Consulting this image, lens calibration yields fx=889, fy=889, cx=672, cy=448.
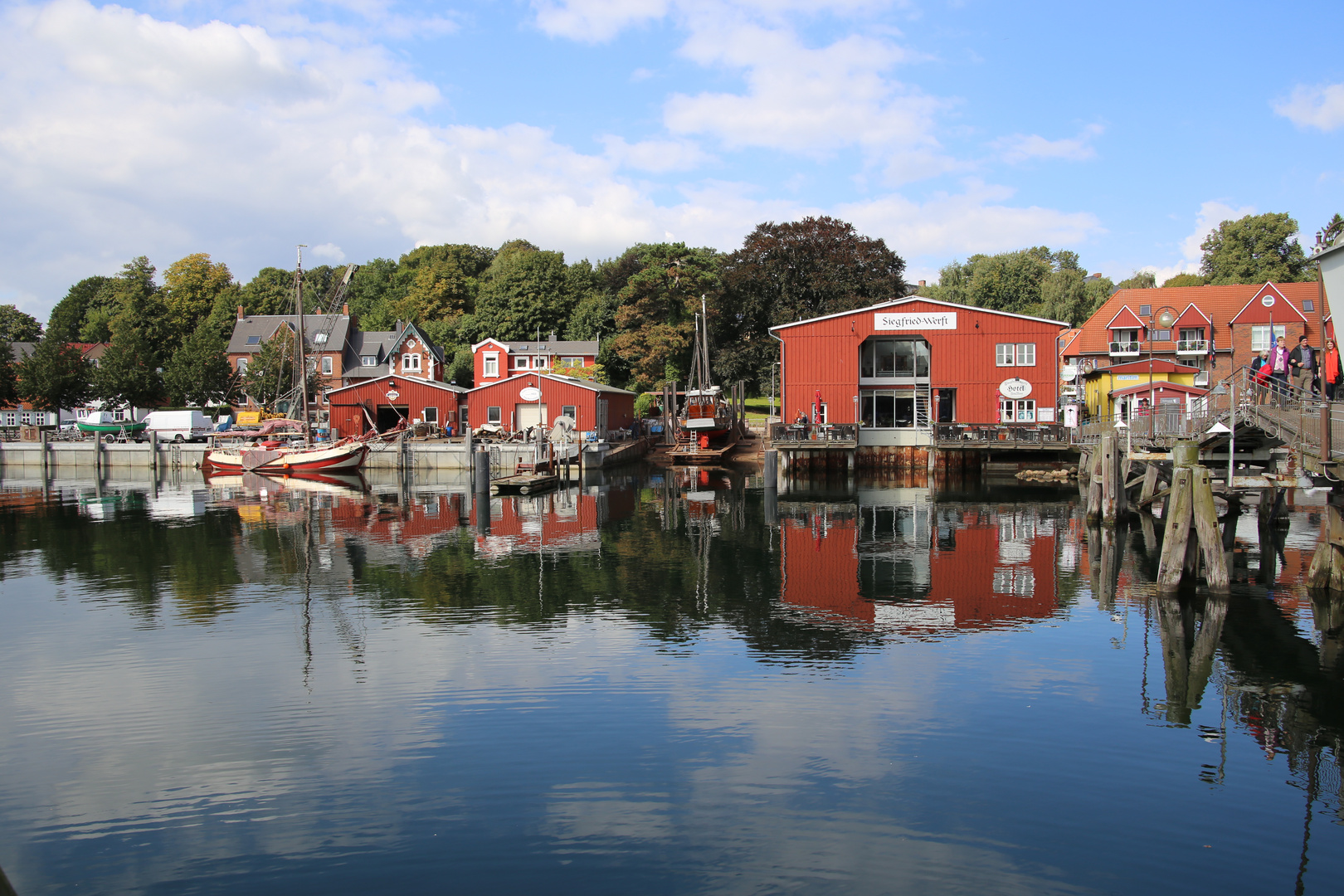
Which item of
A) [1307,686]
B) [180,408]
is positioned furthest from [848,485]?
[180,408]

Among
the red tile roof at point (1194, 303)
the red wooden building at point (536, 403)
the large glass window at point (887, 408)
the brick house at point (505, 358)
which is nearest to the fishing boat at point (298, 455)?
the red wooden building at point (536, 403)

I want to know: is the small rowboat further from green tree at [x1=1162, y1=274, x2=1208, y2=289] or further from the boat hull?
green tree at [x1=1162, y1=274, x2=1208, y2=289]

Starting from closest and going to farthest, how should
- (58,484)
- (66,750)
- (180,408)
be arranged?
(66,750) < (58,484) < (180,408)

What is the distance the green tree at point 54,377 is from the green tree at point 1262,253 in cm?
8375

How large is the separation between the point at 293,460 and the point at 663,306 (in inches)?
1128

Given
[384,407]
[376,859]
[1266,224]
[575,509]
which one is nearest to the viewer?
[376,859]

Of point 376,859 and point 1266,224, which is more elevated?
point 1266,224

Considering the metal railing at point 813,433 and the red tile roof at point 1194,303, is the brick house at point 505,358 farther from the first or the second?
the red tile roof at point 1194,303

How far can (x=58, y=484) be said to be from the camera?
133 feet

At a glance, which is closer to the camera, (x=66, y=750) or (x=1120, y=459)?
(x=66, y=750)

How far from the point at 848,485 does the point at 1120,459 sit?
537 inches

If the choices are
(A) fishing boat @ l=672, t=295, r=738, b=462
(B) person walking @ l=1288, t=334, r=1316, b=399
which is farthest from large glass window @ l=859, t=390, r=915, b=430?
(B) person walking @ l=1288, t=334, r=1316, b=399

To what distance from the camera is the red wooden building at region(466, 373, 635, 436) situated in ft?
157

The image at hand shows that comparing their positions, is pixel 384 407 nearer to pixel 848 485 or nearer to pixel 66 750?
pixel 848 485
